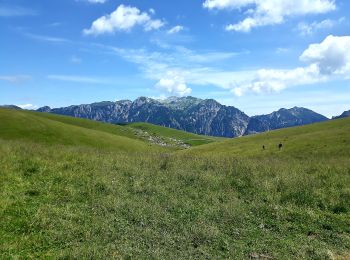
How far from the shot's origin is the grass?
1376cm

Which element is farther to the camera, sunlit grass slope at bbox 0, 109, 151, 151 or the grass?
sunlit grass slope at bbox 0, 109, 151, 151

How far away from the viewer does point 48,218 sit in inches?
613

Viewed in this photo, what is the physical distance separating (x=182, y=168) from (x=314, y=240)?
12882 millimetres

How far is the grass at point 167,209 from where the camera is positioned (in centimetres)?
1376

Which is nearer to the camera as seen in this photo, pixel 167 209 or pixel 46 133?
pixel 167 209

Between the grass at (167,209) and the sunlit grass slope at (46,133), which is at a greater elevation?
the sunlit grass slope at (46,133)

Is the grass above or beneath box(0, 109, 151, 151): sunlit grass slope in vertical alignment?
beneath

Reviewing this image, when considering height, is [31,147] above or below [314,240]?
above

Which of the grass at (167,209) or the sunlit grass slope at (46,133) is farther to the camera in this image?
the sunlit grass slope at (46,133)

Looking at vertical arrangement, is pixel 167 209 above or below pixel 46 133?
below

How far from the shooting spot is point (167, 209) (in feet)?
59.6

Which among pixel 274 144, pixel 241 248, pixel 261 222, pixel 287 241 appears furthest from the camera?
pixel 274 144

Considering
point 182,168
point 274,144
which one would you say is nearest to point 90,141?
point 274,144

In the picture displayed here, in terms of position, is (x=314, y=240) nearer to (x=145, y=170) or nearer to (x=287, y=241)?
(x=287, y=241)
